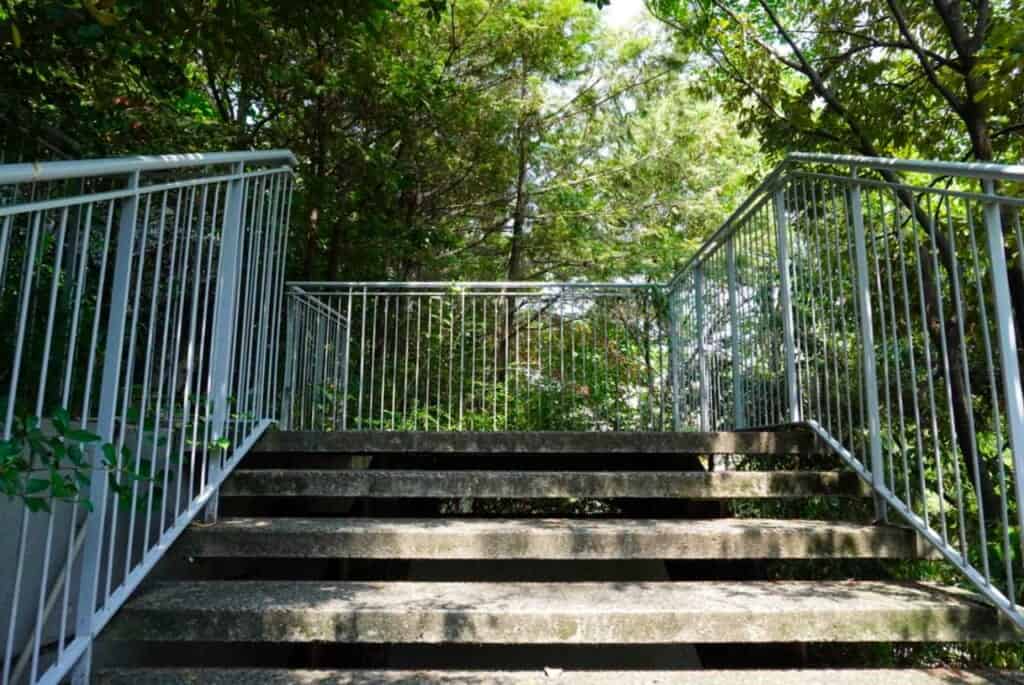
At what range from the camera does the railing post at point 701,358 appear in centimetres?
397

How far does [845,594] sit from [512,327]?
4.26 meters

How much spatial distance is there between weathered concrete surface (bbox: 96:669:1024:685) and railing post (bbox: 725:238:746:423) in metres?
1.91

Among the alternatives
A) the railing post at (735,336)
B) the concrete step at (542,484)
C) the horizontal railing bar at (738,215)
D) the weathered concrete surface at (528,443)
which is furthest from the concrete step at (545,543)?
the horizontal railing bar at (738,215)

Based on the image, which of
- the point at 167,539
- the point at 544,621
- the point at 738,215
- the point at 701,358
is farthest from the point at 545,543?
the point at 701,358

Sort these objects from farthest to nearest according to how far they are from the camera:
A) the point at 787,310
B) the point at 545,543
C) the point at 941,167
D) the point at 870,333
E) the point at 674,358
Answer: the point at 674,358
the point at 787,310
the point at 870,333
the point at 545,543
the point at 941,167

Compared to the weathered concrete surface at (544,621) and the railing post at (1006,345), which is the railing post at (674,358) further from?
the railing post at (1006,345)

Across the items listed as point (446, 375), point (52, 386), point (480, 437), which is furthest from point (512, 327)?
point (52, 386)

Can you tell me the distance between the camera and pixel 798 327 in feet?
9.64

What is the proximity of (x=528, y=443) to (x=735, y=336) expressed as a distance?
1374 mm

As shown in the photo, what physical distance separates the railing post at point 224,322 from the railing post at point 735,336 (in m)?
2.45

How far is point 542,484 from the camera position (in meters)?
2.44

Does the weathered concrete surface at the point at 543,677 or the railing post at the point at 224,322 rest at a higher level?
the railing post at the point at 224,322

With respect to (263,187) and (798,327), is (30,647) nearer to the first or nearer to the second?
(263,187)

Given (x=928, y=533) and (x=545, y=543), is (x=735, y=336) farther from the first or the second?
(x=545, y=543)
